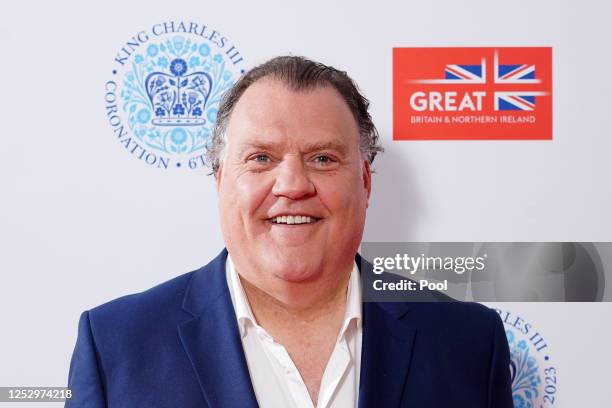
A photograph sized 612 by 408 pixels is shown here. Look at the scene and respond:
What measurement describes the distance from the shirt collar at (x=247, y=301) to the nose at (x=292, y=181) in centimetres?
23

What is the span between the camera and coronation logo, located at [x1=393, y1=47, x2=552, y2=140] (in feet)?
5.68

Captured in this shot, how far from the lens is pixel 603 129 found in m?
1.75

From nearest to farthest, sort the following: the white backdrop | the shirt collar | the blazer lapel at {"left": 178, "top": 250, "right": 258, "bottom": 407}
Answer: the blazer lapel at {"left": 178, "top": 250, "right": 258, "bottom": 407} → the shirt collar → the white backdrop

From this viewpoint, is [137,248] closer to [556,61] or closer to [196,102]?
[196,102]

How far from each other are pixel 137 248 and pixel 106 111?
0.36 meters

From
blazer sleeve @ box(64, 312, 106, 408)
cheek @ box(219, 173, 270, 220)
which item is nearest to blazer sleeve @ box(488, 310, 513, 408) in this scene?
cheek @ box(219, 173, 270, 220)

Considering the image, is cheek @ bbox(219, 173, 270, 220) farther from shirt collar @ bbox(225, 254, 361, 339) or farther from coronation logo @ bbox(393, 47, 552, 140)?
coronation logo @ bbox(393, 47, 552, 140)

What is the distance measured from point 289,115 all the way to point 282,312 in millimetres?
431

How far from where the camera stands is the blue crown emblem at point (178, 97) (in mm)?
1719

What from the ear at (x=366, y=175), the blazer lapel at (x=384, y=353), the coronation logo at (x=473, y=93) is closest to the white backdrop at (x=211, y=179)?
the coronation logo at (x=473, y=93)

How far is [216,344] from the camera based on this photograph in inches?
54.4

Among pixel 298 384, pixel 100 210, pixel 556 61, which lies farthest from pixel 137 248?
pixel 556 61

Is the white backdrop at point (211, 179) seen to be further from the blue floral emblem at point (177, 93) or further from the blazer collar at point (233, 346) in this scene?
the blazer collar at point (233, 346)

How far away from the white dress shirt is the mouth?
0.18m
